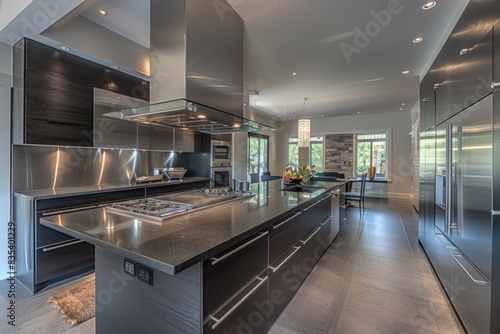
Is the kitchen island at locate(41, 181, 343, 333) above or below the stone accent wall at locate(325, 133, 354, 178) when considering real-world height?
below

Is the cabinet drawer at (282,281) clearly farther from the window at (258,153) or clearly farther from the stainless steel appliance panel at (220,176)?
the window at (258,153)

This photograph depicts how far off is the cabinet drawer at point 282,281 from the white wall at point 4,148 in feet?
9.50

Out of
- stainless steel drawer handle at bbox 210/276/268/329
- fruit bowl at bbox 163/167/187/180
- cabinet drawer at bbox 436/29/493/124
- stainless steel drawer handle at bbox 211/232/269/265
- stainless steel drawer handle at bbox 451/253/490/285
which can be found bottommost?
stainless steel drawer handle at bbox 210/276/268/329

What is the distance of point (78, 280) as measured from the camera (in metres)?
2.51

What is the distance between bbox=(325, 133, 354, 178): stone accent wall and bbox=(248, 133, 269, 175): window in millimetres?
2329

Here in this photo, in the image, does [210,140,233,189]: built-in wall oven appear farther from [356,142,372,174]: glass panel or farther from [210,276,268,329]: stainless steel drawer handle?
[356,142,372,174]: glass panel

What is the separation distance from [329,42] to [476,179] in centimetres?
236

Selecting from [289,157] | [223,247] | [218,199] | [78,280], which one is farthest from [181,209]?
[289,157]

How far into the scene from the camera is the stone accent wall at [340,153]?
8.53 meters

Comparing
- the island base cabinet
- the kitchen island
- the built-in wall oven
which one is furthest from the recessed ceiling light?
the built-in wall oven

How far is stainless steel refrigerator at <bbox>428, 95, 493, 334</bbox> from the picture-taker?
56.5 inches

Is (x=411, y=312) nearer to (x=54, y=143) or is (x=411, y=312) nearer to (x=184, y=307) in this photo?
(x=184, y=307)

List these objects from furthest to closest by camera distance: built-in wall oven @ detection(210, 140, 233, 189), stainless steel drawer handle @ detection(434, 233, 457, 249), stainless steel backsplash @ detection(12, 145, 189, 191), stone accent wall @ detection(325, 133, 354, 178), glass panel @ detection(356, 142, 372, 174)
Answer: stone accent wall @ detection(325, 133, 354, 178), glass panel @ detection(356, 142, 372, 174), built-in wall oven @ detection(210, 140, 233, 189), stainless steel backsplash @ detection(12, 145, 189, 191), stainless steel drawer handle @ detection(434, 233, 457, 249)

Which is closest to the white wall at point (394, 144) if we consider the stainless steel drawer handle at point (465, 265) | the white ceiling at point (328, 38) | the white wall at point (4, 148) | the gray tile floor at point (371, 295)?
the white ceiling at point (328, 38)
